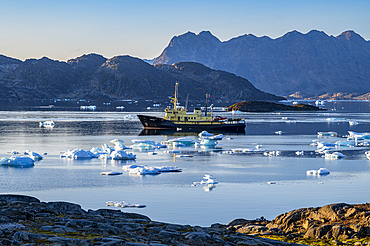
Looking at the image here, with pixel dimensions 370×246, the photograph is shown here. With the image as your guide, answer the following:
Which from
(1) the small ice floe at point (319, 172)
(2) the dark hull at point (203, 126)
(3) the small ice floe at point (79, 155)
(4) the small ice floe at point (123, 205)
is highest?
(2) the dark hull at point (203, 126)

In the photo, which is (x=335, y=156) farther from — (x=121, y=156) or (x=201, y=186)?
(x=121, y=156)

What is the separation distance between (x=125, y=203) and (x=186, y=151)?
1031 inches

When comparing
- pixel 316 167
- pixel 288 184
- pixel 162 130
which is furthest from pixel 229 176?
pixel 162 130

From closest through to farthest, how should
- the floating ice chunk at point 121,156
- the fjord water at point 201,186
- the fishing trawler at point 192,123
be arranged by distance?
the fjord water at point 201,186 → the floating ice chunk at point 121,156 → the fishing trawler at point 192,123

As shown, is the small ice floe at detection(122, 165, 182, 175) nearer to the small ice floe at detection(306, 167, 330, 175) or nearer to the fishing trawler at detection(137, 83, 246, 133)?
the small ice floe at detection(306, 167, 330, 175)

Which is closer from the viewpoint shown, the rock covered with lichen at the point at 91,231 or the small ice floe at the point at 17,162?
the rock covered with lichen at the point at 91,231

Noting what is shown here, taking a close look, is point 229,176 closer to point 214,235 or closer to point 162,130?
point 214,235

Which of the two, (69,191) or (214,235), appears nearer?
(214,235)

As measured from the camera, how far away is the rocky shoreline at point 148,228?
1343 centimetres

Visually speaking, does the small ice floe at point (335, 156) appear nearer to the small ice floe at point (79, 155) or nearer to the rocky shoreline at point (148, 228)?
the small ice floe at point (79, 155)

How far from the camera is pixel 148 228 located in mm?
16016

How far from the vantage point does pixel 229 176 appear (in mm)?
32406

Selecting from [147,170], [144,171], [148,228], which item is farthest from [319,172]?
[148,228]

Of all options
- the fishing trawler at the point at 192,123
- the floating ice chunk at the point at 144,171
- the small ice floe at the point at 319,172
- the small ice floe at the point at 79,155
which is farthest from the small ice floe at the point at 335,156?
the fishing trawler at the point at 192,123
